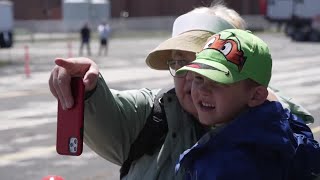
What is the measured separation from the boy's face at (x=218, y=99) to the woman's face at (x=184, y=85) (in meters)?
0.23

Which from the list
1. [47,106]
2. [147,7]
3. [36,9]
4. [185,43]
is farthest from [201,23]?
[36,9]

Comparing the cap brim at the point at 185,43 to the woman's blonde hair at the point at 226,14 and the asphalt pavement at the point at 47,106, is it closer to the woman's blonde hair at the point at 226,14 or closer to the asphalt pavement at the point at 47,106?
the woman's blonde hair at the point at 226,14

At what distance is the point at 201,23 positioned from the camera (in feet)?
7.83

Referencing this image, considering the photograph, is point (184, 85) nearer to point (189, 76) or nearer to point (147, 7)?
point (189, 76)

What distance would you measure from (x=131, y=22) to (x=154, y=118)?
70422 mm

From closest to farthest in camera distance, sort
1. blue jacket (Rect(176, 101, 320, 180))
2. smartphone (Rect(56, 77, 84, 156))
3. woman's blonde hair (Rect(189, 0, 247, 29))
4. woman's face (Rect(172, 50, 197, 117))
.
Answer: blue jacket (Rect(176, 101, 320, 180)), smartphone (Rect(56, 77, 84, 156)), woman's face (Rect(172, 50, 197, 117)), woman's blonde hair (Rect(189, 0, 247, 29))

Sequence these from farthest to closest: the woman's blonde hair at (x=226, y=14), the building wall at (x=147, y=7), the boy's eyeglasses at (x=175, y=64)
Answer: the building wall at (x=147, y=7) → the woman's blonde hair at (x=226, y=14) → the boy's eyeglasses at (x=175, y=64)

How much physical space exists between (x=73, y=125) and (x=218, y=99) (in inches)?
19.9

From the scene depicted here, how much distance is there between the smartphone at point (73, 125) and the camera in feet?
6.86

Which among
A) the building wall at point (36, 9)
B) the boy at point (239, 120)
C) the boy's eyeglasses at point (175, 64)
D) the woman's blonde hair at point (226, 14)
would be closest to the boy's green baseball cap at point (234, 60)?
the boy at point (239, 120)

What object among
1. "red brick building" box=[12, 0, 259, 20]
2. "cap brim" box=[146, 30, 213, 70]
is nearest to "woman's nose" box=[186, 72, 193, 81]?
"cap brim" box=[146, 30, 213, 70]

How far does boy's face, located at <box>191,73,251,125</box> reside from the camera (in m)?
1.90

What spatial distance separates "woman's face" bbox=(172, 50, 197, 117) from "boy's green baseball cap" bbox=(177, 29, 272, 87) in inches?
10.3

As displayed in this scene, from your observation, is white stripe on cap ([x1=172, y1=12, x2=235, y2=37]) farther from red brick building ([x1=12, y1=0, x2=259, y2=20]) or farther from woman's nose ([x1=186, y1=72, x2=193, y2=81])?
red brick building ([x1=12, y1=0, x2=259, y2=20])
